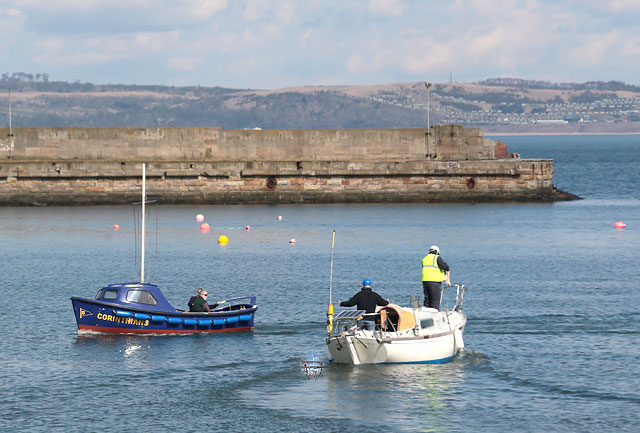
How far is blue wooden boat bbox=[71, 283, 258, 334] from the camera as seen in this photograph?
989 inches

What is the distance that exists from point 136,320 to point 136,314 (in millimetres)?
168

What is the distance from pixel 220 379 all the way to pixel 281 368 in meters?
1.49

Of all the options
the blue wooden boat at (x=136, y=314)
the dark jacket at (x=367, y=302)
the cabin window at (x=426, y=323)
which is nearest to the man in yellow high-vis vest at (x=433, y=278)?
the cabin window at (x=426, y=323)

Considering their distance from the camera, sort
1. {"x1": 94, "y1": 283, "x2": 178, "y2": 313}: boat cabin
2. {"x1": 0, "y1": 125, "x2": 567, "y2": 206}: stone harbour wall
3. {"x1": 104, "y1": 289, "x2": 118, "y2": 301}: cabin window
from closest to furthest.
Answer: {"x1": 94, "y1": 283, "x2": 178, "y2": 313}: boat cabin
{"x1": 104, "y1": 289, "x2": 118, "y2": 301}: cabin window
{"x1": 0, "y1": 125, "x2": 567, "y2": 206}: stone harbour wall

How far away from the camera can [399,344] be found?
21.3 metres

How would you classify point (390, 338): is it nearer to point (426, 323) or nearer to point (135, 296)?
point (426, 323)

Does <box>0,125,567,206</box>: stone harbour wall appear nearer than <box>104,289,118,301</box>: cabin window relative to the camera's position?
No

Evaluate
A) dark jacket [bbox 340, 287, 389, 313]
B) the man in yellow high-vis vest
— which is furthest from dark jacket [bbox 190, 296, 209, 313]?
the man in yellow high-vis vest

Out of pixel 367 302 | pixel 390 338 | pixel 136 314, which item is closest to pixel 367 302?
pixel 367 302

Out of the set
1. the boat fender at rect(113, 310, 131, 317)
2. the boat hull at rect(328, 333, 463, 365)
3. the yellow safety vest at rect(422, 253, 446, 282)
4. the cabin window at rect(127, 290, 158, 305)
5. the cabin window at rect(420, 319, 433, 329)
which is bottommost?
the boat hull at rect(328, 333, 463, 365)

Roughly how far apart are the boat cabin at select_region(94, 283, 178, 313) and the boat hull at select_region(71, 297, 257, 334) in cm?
21

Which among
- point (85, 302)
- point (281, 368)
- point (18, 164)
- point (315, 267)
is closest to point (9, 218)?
point (18, 164)

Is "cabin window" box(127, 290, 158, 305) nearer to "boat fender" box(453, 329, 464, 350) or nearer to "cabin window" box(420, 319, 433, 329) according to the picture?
"cabin window" box(420, 319, 433, 329)

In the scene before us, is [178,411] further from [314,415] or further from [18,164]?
[18,164]
